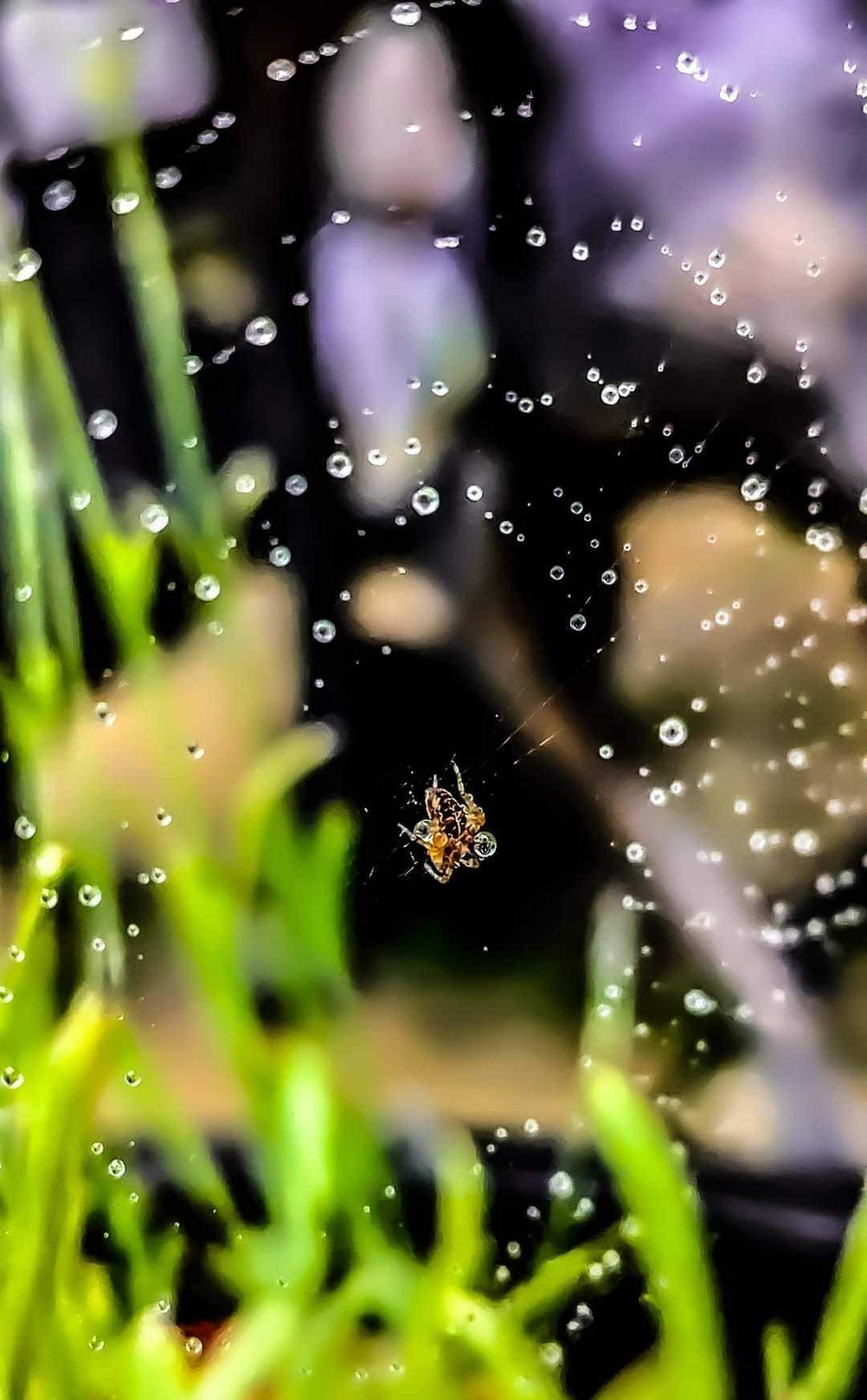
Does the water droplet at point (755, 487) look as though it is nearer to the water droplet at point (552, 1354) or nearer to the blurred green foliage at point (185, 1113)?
the blurred green foliage at point (185, 1113)

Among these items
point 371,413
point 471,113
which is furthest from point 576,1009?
point 471,113

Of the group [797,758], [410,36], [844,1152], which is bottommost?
[844,1152]

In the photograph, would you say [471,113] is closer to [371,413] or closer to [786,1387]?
[371,413]

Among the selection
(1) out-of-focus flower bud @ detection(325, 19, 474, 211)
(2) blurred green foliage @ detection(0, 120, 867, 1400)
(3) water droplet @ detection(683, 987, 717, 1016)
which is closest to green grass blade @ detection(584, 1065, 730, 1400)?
(2) blurred green foliage @ detection(0, 120, 867, 1400)

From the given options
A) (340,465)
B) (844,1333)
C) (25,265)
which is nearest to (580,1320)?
(844,1333)

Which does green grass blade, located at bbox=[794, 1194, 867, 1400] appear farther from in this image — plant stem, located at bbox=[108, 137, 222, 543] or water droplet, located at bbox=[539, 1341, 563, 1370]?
plant stem, located at bbox=[108, 137, 222, 543]

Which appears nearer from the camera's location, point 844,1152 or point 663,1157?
point 663,1157
